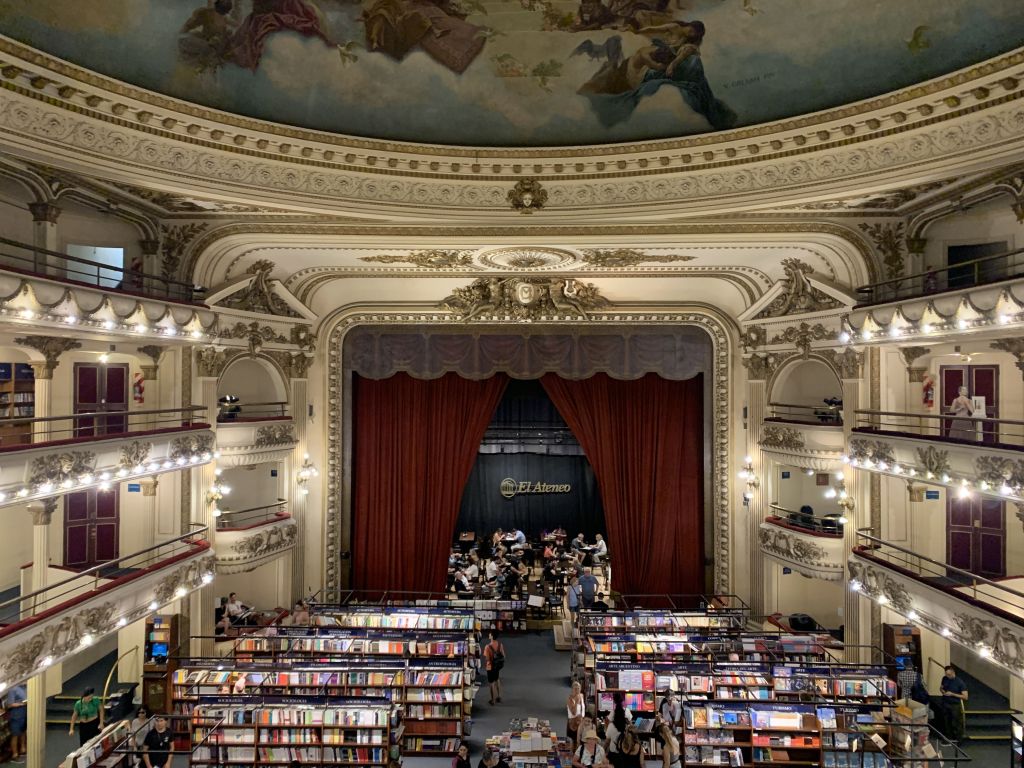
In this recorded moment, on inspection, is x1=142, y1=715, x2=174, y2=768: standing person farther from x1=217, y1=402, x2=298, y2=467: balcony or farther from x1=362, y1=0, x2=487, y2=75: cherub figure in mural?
x1=362, y1=0, x2=487, y2=75: cherub figure in mural

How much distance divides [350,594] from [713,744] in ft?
27.3

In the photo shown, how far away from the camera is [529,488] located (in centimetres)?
1795

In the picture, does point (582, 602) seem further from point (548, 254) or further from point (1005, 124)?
point (1005, 124)

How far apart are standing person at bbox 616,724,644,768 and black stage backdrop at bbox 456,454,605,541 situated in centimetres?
976

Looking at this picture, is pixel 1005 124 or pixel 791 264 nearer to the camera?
pixel 1005 124

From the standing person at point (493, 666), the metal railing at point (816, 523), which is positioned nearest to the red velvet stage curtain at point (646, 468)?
the metal railing at point (816, 523)

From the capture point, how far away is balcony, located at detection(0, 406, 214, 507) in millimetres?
6473

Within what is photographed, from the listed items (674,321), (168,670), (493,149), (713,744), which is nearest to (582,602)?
(713,744)

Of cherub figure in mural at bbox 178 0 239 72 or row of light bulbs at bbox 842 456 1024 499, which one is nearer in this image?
row of light bulbs at bbox 842 456 1024 499

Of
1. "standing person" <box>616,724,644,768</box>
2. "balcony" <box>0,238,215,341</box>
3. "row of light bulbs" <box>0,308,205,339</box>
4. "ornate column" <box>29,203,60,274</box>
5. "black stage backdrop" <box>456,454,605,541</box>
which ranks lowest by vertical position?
"standing person" <box>616,724,644,768</box>

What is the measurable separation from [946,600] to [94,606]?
375 inches

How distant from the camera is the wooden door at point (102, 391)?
1048 cm

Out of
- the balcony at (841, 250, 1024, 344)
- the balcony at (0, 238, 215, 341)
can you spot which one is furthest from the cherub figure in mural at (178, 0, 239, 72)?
the balcony at (841, 250, 1024, 344)

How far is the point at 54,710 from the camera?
9.69 metres
